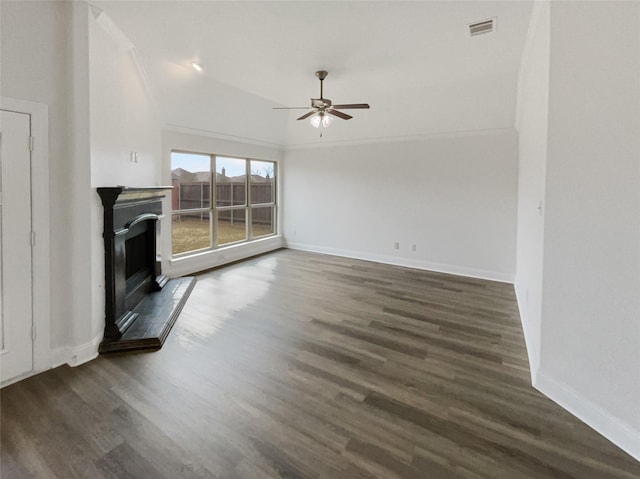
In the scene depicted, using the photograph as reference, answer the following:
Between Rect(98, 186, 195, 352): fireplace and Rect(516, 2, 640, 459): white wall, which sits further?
Rect(98, 186, 195, 352): fireplace

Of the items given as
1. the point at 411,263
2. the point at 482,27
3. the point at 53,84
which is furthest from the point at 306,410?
the point at 411,263

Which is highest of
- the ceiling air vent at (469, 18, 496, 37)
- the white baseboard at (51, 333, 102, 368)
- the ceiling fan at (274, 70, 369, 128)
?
the ceiling air vent at (469, 18, 496, 37)

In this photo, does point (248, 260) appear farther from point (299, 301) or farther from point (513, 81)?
point (513, 81)

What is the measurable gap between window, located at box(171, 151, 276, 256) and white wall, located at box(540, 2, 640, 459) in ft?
16.5

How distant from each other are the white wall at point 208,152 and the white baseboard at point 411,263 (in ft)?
3.17

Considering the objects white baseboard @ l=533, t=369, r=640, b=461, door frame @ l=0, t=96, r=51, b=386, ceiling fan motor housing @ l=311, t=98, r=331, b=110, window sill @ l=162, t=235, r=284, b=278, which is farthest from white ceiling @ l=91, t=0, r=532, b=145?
white baseboard @ l=533, t=369, r=640, b=461

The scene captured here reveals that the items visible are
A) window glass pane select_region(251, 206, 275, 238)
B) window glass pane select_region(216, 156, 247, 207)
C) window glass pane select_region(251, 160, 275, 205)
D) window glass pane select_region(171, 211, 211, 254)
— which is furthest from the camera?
window glass pane select_region(251, 206, 275, 238)

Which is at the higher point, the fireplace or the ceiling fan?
the ceiling fan

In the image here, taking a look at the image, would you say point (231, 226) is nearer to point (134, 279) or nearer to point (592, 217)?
point (134, 279)

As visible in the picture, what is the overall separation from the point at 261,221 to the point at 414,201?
367 centimetres

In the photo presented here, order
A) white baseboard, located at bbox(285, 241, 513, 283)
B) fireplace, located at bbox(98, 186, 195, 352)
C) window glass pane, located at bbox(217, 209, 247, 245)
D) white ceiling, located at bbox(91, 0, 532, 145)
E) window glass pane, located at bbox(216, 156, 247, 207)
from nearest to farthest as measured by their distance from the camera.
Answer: white ceiling, located at bbox(91, 0, 532, 145) < fireplace, located at bbox(98, 186, 195, 352) < white baseboard, located at bbox(285, 241, 513, 283) < window glass pane, located at bbox(216, 156, 247, 207) < window glass pane, located at bbox(217, 209, 247, 245)

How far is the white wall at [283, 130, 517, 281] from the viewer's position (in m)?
5.16

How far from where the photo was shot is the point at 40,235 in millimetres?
2357

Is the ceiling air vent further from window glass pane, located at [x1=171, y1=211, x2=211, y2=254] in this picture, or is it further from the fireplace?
window glass pane, located at [x1=171, y1=211, x2=211, y2=254]
